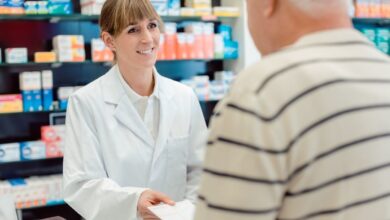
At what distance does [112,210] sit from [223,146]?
1370 millimetres

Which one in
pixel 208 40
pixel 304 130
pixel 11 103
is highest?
pixel 304 130

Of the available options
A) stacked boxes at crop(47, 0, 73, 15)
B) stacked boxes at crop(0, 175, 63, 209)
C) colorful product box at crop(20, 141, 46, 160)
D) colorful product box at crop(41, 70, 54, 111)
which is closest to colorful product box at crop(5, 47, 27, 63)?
colorful product box at crop(41, 70, 54, 111)

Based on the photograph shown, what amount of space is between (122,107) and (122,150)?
0.20m

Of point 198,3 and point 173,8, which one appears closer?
point 173,8

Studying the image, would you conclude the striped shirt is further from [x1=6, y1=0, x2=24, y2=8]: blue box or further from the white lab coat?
[x1=6, y1=0, x2=24, y2=8]: blue box

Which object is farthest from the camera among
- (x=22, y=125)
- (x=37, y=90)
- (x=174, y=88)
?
(x=22, y=125)

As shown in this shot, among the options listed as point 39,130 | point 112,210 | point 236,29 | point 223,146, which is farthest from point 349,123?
point 236,29

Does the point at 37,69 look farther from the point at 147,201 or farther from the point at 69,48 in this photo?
the point at 147,201

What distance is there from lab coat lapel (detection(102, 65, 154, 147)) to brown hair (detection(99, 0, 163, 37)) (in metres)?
0.20

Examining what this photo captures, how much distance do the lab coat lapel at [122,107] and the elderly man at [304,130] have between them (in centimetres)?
142

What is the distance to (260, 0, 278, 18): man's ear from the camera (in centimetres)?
83

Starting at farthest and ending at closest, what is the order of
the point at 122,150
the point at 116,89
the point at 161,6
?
the point at 161,6, the point at 116,89, the point at 122,150

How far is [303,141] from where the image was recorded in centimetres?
74

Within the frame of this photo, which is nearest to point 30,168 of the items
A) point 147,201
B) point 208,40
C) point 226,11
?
point 208,40
